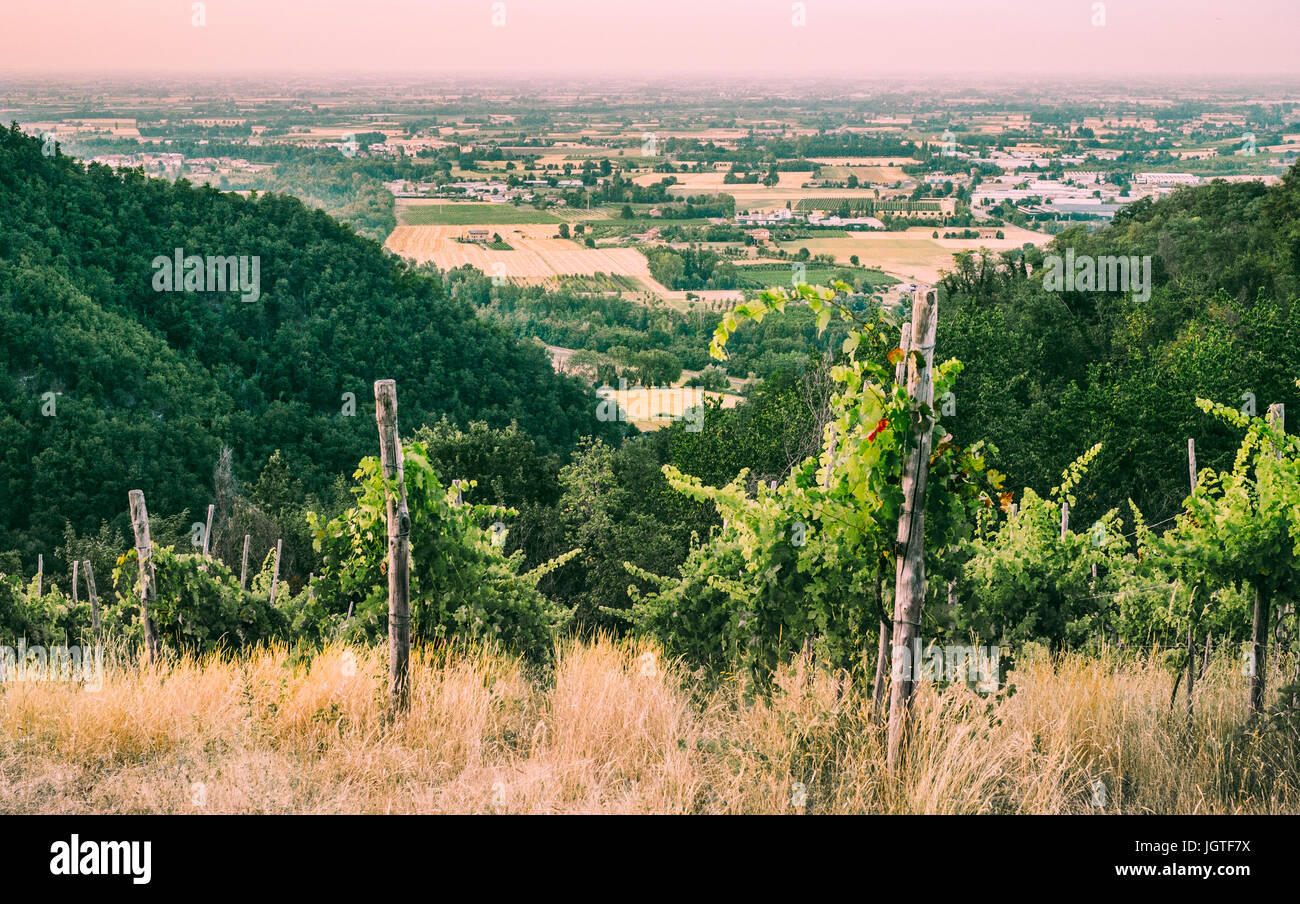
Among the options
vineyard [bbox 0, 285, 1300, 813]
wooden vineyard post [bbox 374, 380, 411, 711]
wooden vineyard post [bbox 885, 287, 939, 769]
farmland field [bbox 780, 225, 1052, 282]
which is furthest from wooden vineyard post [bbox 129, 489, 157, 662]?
farmland field [bbox 780, 225, 1052, 282]

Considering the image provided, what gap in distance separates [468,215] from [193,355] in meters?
54.8

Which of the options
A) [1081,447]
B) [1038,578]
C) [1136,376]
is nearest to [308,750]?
[1038,578]

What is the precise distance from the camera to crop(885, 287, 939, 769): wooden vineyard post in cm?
395

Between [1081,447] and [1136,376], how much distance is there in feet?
7.93

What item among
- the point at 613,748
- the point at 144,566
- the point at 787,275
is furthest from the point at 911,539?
the point at 787,275

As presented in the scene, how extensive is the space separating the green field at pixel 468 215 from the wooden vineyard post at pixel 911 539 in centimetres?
9829

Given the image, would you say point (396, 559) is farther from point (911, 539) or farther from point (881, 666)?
point (911, 539)

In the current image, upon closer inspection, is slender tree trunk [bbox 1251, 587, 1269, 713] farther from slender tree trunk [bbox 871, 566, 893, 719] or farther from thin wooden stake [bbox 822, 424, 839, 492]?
thin wooden stake [bbox 822, 424, 839, 492]

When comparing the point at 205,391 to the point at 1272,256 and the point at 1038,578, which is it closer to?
the point at 1272,256

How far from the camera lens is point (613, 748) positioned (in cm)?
423

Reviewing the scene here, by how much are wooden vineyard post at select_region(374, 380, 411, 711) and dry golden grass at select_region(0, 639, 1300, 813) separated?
104mm

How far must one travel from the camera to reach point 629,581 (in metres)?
21.7

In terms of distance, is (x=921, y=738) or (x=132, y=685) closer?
(x=921, y=738)

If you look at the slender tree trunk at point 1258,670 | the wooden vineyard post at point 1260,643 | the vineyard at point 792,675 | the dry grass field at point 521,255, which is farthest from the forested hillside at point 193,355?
the slender tree trunk at point 1258,670
